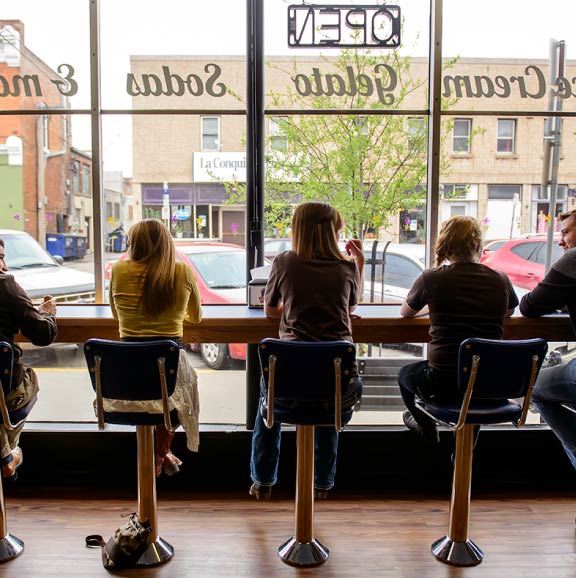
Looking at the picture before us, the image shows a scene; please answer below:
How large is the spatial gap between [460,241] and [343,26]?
1494 millimetres

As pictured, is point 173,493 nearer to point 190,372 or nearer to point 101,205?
point 190,372

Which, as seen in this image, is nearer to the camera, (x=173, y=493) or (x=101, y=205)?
(x=173, y=493)

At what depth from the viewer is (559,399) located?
246 centimetres

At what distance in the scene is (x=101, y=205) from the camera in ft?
10.2

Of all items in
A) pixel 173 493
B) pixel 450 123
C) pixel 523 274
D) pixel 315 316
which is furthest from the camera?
pixel 523 274

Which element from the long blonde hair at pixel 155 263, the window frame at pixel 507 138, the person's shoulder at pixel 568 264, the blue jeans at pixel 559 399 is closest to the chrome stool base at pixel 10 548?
the long blonde hair at pixel 155 263

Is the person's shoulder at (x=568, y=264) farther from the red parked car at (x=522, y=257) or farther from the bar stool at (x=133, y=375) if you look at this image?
the bar stool at (x=133, y=375)

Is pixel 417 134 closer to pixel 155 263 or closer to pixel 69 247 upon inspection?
pixel 155 263

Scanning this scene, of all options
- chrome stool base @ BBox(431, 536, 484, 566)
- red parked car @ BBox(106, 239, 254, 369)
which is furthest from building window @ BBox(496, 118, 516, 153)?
chrome stool base @ BBox(431, 536, 484, 566)

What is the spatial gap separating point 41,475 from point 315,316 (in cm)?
181

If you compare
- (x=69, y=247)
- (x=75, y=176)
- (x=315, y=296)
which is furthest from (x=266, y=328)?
(x=75, y=176)

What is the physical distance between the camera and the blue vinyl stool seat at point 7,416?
204 centimetres

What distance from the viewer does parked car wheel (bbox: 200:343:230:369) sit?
3.21m

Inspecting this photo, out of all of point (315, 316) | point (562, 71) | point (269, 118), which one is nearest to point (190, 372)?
point (315, 316)
